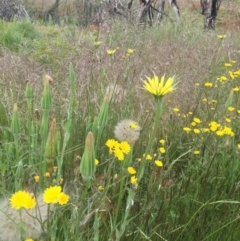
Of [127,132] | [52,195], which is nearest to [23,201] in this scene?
[52,195]

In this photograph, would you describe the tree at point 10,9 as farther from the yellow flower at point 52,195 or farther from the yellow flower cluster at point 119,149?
the yellow flower at point 52,195

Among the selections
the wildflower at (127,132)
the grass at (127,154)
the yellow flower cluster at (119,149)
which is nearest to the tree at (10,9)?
the grass at (127,154)

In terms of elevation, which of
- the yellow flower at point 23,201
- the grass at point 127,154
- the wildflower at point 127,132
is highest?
the yellow flower at point 23,201

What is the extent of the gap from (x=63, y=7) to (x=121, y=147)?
35.2 feet

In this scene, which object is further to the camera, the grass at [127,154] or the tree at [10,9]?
the tree at [10,9]

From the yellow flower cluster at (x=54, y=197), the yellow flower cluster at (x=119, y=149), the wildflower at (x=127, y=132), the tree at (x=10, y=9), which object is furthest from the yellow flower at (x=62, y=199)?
the tree at (x=10, y=9)

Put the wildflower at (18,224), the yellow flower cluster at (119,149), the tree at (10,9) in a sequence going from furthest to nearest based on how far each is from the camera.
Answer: the tree at (10,9), the yellow flower cluster at (119,149), the wildflower at (18,224)

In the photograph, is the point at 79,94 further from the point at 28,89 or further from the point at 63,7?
the point at 63,7

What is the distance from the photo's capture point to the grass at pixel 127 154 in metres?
1.22

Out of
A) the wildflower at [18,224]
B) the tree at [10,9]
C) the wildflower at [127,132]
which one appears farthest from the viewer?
the tree at [10,9]

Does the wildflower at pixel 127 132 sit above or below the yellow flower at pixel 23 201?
below

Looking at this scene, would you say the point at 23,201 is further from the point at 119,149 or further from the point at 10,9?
the point at 10,9

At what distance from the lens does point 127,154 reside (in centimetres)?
123

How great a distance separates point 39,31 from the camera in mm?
7086
